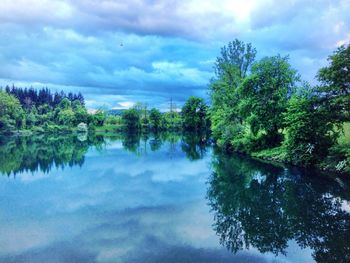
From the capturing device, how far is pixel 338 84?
2305 centimetres

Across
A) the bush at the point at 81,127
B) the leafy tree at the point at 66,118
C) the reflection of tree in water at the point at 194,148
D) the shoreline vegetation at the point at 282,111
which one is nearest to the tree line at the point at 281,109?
the shoreline vegetation at the point at 282,111

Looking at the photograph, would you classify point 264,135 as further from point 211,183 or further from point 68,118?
point 68,118

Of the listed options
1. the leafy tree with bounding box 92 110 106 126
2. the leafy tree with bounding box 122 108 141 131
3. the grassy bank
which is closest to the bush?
the leafy tree with bounding box 92 110 106 126

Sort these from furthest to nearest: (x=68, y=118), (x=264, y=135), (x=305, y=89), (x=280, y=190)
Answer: (x=68, y=118) → (x=264, y=135) → (x=305, y=89) → (x=280, y=190)

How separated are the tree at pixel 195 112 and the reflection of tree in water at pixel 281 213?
248 ft

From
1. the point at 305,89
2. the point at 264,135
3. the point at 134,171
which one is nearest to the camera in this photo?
the point at 134,171

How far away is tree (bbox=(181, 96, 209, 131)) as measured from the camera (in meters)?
96.8

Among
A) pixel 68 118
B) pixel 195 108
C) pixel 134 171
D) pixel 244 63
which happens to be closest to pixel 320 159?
pixel 134 171

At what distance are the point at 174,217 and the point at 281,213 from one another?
15.7 feet

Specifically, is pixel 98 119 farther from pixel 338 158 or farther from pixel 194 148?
pixel 338 158

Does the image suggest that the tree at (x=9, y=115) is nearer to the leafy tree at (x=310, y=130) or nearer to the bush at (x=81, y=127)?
the bush at (x=81, y=127)

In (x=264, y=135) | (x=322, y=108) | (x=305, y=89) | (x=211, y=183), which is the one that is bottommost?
(x=211, y=183)

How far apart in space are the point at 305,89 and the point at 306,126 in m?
4.93

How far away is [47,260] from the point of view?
8695mm
